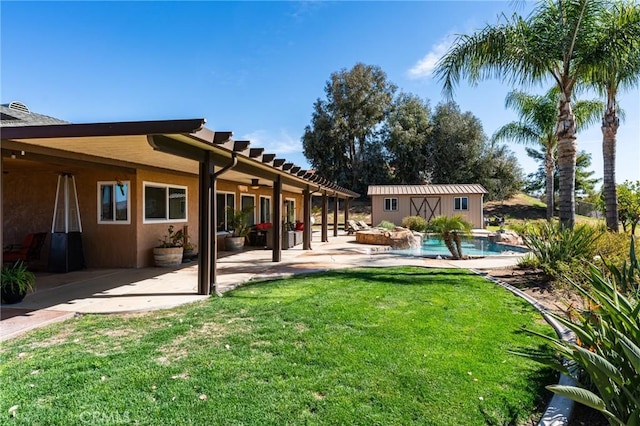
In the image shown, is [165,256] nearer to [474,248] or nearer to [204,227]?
[204,227]

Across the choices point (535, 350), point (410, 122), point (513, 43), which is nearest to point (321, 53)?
point (513, 43)

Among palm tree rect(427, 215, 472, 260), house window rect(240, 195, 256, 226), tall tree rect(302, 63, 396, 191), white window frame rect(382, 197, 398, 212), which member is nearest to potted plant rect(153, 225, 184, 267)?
house window rect(240, 195, 256, 226)

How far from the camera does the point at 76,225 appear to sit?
8375 millimetres

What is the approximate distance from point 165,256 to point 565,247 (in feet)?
28.8

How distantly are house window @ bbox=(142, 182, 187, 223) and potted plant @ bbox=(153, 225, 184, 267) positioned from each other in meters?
0.45

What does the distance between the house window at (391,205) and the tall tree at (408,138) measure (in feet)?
35.2

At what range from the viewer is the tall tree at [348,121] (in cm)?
3741

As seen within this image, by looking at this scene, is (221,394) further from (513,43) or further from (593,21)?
(593,21)

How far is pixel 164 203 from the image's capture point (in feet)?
31.3

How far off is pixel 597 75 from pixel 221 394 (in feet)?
32.3

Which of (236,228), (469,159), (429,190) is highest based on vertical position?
(469,159)

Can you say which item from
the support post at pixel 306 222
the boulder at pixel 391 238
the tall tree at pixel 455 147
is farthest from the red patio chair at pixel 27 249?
the tall tree at pixel 455 147

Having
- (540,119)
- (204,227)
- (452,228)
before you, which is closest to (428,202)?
(540,119)

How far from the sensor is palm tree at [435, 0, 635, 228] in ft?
25.0
